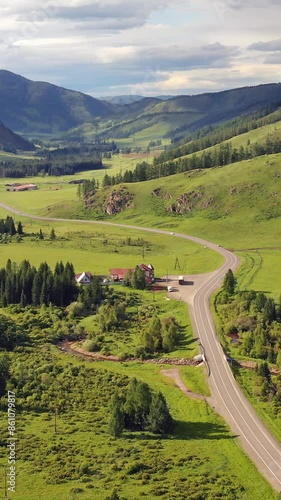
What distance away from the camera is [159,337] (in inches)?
3597

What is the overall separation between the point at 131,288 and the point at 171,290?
1038 centimetres

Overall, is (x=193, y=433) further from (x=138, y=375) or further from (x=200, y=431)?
(x=138, y=375)

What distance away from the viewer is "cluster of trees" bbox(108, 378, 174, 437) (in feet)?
196

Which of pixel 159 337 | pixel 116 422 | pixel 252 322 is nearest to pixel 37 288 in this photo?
pixel 159 337

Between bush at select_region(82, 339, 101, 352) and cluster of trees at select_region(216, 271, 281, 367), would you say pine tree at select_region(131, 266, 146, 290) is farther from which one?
bush at select_region(82, 339, 101, 352)

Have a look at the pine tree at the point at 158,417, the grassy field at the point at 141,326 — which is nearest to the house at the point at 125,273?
the grassy field at the point at 141,326

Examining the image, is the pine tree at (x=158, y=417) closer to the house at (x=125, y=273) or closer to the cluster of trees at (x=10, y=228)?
the house at (x=125, y=273)

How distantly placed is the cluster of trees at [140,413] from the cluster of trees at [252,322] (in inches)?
1060

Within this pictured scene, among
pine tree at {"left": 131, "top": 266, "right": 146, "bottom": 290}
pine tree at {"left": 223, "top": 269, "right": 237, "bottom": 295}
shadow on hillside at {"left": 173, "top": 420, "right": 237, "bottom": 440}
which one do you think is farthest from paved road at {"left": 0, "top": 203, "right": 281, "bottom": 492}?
pine tree at {"left": 131, "top": 266, "right": 146, "bottom": 290}

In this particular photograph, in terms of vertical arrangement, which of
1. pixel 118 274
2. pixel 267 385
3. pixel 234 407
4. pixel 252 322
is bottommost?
pixel 234 407

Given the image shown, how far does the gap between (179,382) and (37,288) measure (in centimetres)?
5071

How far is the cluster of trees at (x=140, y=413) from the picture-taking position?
196 ft

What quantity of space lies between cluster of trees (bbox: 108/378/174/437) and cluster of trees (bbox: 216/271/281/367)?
2693cm

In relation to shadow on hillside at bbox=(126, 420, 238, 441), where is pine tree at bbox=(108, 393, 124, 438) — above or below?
above
